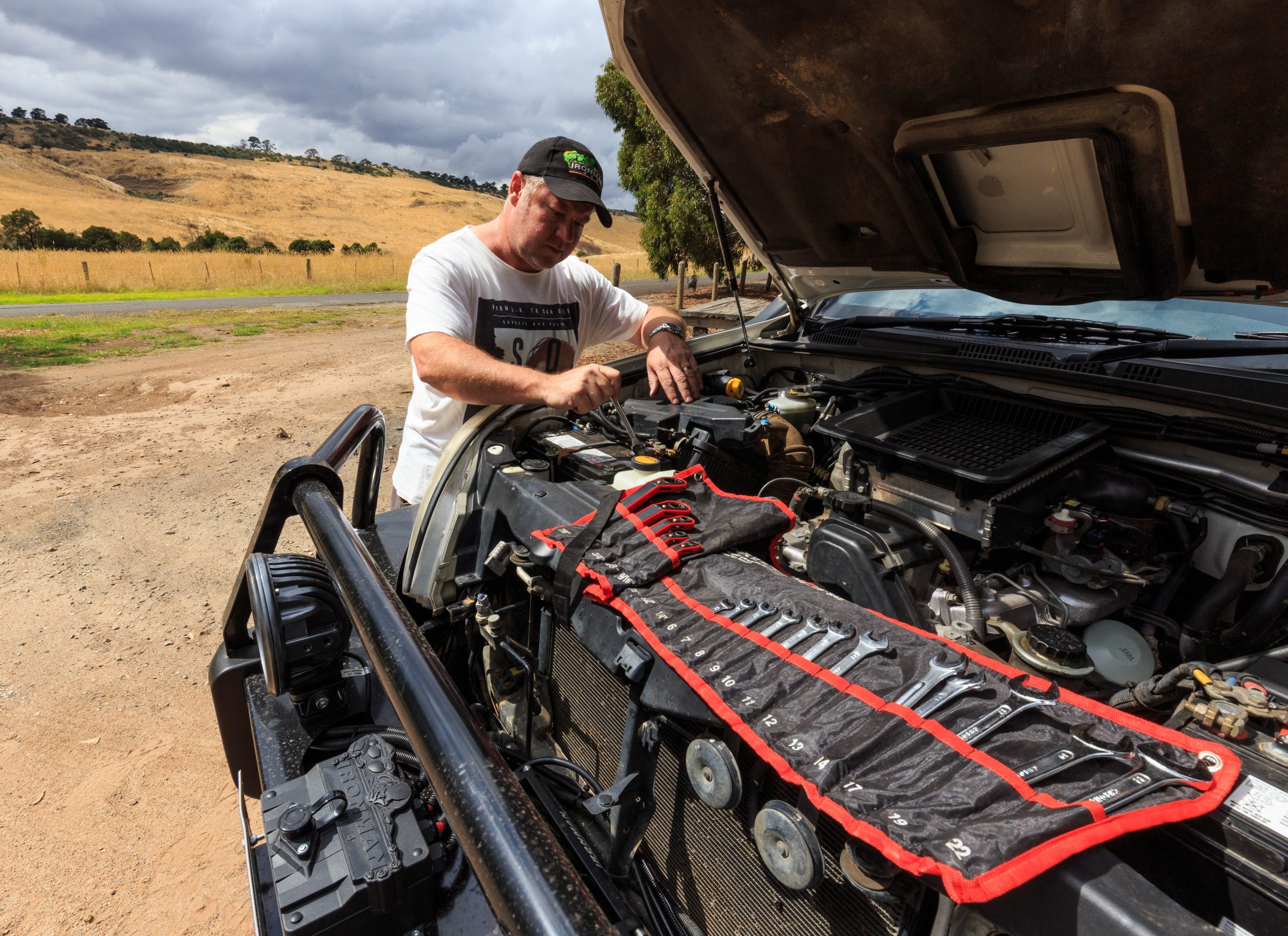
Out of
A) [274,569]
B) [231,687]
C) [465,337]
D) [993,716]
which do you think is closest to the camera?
[993,716]

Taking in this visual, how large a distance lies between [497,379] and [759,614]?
4.10 ft

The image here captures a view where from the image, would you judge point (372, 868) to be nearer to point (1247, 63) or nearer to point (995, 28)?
point (995, 28)

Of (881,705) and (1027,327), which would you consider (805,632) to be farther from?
(1027,327)

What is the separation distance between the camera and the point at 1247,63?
51.6 inches

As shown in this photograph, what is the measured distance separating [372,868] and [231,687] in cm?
102

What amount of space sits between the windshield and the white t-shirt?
948 mm

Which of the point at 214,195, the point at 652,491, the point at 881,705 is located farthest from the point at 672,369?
the point at 214,195

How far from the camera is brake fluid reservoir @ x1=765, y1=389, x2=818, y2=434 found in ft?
7.49

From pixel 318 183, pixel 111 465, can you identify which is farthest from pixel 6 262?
pixel 318 183

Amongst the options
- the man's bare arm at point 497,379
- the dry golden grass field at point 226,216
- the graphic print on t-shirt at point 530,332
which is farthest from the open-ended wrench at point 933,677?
the dry golden grass field at point 226,216

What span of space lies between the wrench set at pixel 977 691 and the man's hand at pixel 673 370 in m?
1.25

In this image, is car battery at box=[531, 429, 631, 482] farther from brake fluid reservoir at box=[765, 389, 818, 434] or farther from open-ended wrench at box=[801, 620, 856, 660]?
open-ended wrench at box=[801, 620, 856, 660]

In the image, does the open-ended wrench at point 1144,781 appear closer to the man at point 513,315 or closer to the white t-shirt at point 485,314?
the man at point 513,315

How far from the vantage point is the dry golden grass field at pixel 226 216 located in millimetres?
24453
